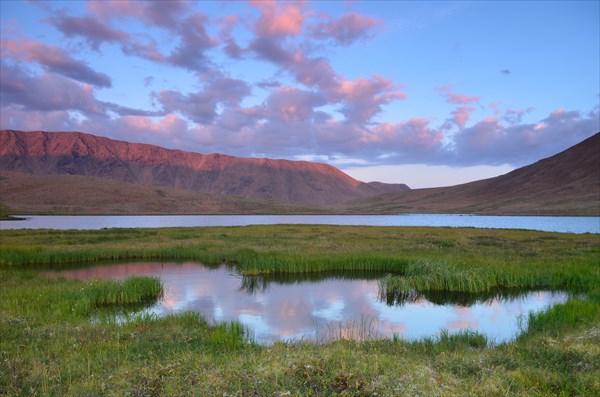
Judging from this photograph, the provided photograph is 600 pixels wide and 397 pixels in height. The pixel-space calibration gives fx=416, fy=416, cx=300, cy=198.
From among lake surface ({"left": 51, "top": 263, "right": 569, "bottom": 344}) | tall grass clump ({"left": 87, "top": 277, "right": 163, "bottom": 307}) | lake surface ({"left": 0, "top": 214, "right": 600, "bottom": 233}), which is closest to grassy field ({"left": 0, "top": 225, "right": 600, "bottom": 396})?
tall grass clump ({"left": 87, "top": 277, "right": 163, "bottom": 307})

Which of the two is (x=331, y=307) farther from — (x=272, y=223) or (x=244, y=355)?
(x=272, y=223)

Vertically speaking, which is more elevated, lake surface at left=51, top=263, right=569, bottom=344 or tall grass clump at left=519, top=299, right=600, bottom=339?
tall grass clump at left=519, top=299, right=600, bottom=339

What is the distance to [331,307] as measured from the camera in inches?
874

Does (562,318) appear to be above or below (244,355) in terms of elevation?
below

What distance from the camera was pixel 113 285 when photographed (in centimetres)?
2211

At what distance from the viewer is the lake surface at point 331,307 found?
17797 millimetres

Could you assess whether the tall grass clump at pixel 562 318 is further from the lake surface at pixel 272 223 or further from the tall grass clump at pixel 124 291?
Answer: the lake surface at pixel 272 223

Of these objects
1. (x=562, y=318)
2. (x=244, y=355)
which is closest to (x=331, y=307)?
(x=562, y=318)

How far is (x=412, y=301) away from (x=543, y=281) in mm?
9698

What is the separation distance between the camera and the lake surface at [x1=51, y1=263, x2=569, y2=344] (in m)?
17.8

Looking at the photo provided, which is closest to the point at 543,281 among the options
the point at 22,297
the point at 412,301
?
the point at 412,301

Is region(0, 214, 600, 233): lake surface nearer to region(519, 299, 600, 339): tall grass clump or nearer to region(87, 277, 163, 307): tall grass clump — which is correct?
region(87, 277, 163, 307): tall grass clump

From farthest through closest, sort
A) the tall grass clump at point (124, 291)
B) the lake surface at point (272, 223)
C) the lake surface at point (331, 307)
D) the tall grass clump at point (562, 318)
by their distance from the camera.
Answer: the lake surface at point (272, 223) < the tall grass clump at point (124, 291) < the lake surface at point (331, 307) < the tall grass clump at point (562, 318)

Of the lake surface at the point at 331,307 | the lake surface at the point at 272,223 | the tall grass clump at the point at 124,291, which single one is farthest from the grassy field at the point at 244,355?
the lake surface at the point at 272,223
